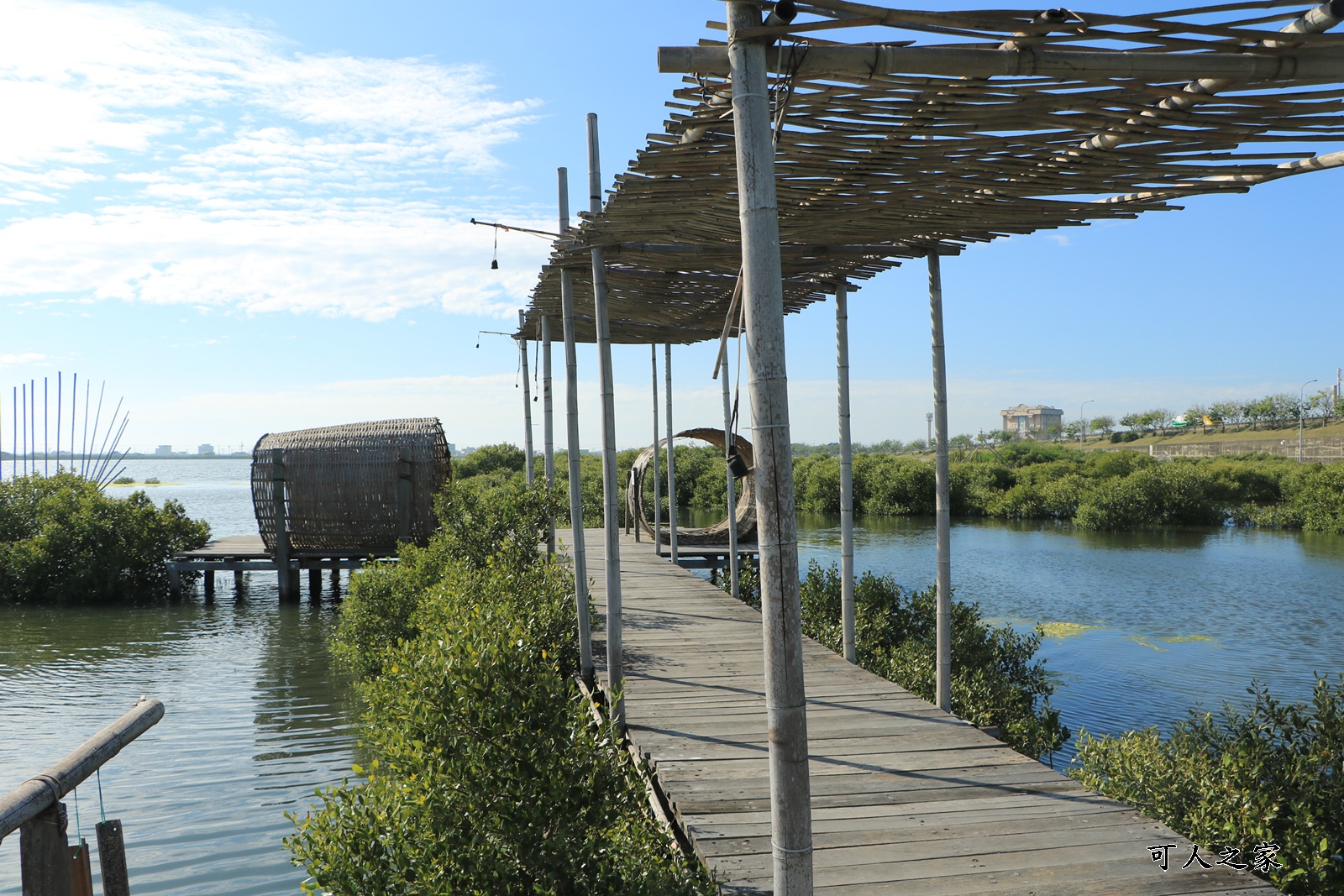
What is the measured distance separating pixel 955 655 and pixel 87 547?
15316mm

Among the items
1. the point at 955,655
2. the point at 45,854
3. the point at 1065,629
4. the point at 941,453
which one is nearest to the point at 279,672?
the point at 955,655

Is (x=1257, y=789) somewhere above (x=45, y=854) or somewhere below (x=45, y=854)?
below

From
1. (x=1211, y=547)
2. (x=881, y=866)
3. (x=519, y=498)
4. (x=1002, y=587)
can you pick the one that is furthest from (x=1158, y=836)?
(x=1211, y=547)

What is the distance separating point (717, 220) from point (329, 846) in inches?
137

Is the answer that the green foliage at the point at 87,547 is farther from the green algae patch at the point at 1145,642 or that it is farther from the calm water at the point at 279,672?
the green algae patch at the point at 1145,642

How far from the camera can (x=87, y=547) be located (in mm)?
Result: 16484

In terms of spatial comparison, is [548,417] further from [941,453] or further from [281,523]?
[281,523]

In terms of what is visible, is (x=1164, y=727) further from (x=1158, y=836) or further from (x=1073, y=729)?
(x=1158, y=836)

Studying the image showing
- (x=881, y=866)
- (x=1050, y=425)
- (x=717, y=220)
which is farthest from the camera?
(x=1050, y=425)

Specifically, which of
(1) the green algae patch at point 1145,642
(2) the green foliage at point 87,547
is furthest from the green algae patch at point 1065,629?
(2) the green foliage at point 87,547

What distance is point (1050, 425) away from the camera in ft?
467

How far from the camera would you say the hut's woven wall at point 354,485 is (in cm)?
1596

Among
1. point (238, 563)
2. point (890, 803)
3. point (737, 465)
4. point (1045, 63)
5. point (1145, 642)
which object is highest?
point (1045, 63)

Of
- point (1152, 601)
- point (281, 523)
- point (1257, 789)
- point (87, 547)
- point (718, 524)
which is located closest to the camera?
point (1257, 789)
